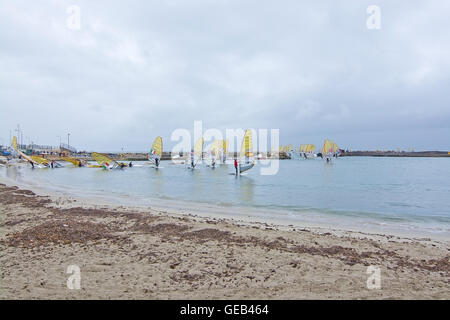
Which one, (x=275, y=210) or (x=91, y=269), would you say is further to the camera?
(x=275, y=210)

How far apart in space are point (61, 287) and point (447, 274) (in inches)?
293

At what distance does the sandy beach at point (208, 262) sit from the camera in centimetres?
463

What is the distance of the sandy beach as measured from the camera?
4.63 m

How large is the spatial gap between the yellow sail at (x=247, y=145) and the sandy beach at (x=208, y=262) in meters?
31.8

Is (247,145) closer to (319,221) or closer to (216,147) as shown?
(216,147)

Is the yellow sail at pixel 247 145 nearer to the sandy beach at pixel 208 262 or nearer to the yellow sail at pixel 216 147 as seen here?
the yellow sail at pixel 216 147

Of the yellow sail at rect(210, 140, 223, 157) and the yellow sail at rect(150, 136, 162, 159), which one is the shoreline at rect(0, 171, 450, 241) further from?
the yellow sail at rect(150, 136, 162, 159)

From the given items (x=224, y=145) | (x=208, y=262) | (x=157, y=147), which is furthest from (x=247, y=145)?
(x=208, y=262)

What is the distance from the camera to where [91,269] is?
555cm

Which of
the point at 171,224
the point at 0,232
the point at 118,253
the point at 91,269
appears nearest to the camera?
the point at 91,269

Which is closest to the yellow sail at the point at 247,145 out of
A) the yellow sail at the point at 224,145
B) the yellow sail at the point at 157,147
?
the yellow sail at the point at 224,145

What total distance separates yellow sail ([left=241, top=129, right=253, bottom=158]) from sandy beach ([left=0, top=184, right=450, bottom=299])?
104 ft
